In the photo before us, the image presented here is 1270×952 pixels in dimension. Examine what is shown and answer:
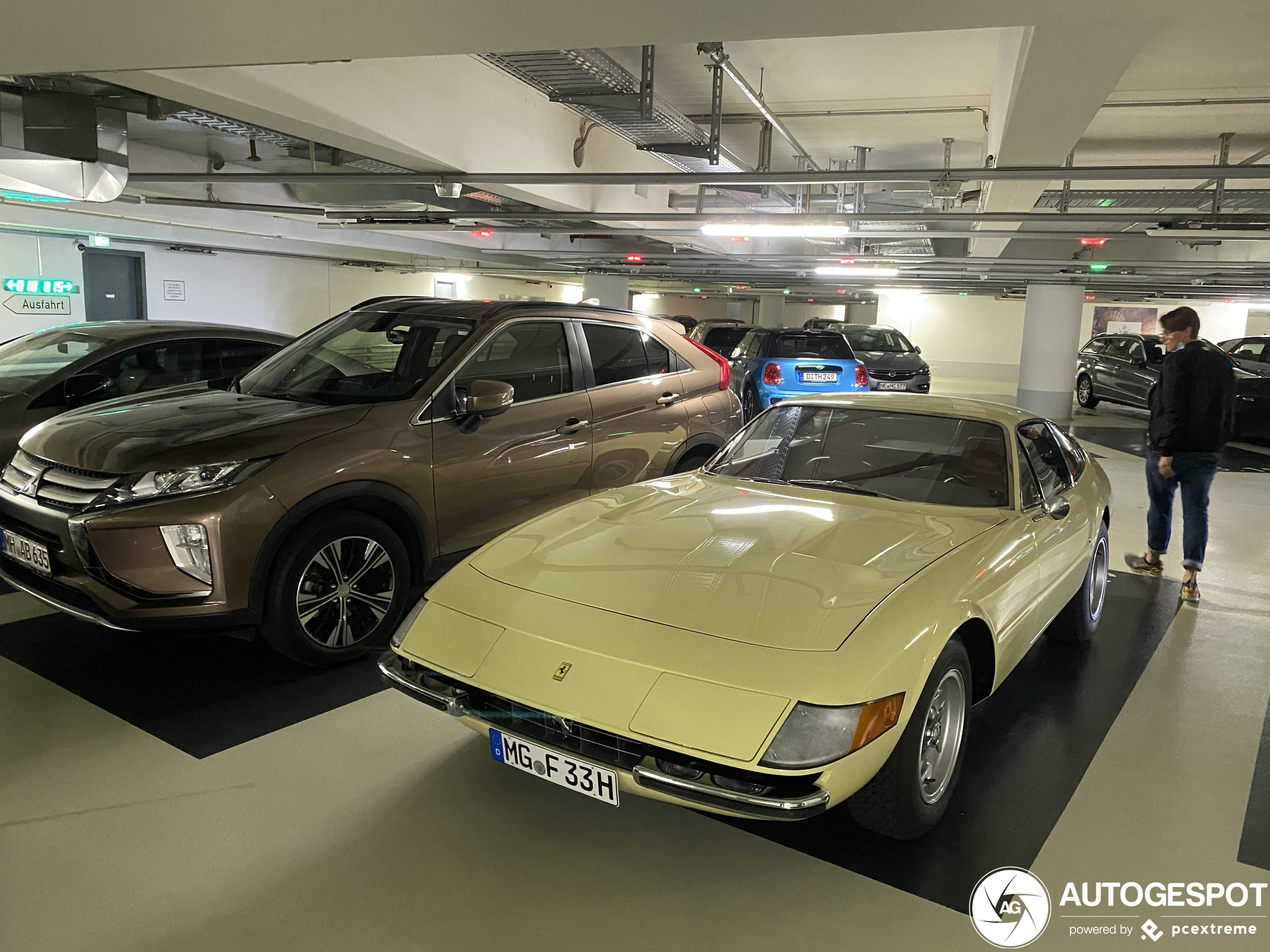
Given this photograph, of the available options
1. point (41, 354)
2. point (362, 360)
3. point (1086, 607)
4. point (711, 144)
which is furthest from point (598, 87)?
point (41, 354)

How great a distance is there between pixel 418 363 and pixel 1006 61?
11.7 feet

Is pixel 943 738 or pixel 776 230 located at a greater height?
pixel 776 230

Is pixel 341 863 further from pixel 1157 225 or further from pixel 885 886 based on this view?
pixel 1157 225

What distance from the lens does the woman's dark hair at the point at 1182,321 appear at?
4746mm

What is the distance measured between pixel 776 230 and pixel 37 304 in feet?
37.7

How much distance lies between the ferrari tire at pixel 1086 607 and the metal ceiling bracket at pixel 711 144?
3.36m

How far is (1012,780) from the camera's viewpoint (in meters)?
2.89

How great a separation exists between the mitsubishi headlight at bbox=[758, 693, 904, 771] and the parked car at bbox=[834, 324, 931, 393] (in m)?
11.0

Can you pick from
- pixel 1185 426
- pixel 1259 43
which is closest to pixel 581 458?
pixel 1185 426

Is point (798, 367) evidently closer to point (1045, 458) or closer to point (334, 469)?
point (1045, 458)

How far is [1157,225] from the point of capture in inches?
290

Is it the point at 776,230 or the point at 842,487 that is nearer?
the point at 842,487

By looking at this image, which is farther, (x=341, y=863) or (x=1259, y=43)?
(x=1259, y=43)

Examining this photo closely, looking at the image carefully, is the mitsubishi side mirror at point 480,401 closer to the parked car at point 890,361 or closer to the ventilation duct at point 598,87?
the ventilation duct at point 598,87
